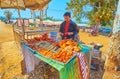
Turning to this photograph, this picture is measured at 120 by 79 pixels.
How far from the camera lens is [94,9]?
1641 cm

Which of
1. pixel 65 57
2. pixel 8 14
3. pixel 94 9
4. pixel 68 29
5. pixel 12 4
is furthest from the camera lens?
pixel 8 14

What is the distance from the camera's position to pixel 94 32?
57.6ft

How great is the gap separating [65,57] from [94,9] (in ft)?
41.3

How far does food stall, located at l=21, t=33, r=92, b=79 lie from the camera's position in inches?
166

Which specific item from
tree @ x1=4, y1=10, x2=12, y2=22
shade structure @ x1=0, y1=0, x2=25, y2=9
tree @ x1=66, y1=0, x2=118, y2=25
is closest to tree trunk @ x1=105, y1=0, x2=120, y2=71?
shade structure @ x1=0, y1=0, x2=25, y2=9

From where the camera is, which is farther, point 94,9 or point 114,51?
point 94,9

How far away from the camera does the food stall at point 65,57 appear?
4.21 m

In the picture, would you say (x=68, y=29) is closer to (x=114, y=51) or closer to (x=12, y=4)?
(x=114, y=51)

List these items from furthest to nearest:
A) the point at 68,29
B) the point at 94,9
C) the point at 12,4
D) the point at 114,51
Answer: the point at 94,9, the point at 12,4, the point at 68,29, the point at 114,51

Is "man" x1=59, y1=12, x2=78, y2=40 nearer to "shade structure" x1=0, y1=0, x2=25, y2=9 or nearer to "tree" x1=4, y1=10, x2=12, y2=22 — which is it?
"shade structure" x1=0, y1=0, x2=25, y2=9

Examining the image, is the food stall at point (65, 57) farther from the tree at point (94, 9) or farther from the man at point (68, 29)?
the tree at point (94, 9)

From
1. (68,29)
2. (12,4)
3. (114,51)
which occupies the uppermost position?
(12,4)

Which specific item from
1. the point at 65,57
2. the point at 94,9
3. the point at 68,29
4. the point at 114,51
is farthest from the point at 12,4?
the point at 94,9

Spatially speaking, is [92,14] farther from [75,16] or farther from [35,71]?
[35,71]
